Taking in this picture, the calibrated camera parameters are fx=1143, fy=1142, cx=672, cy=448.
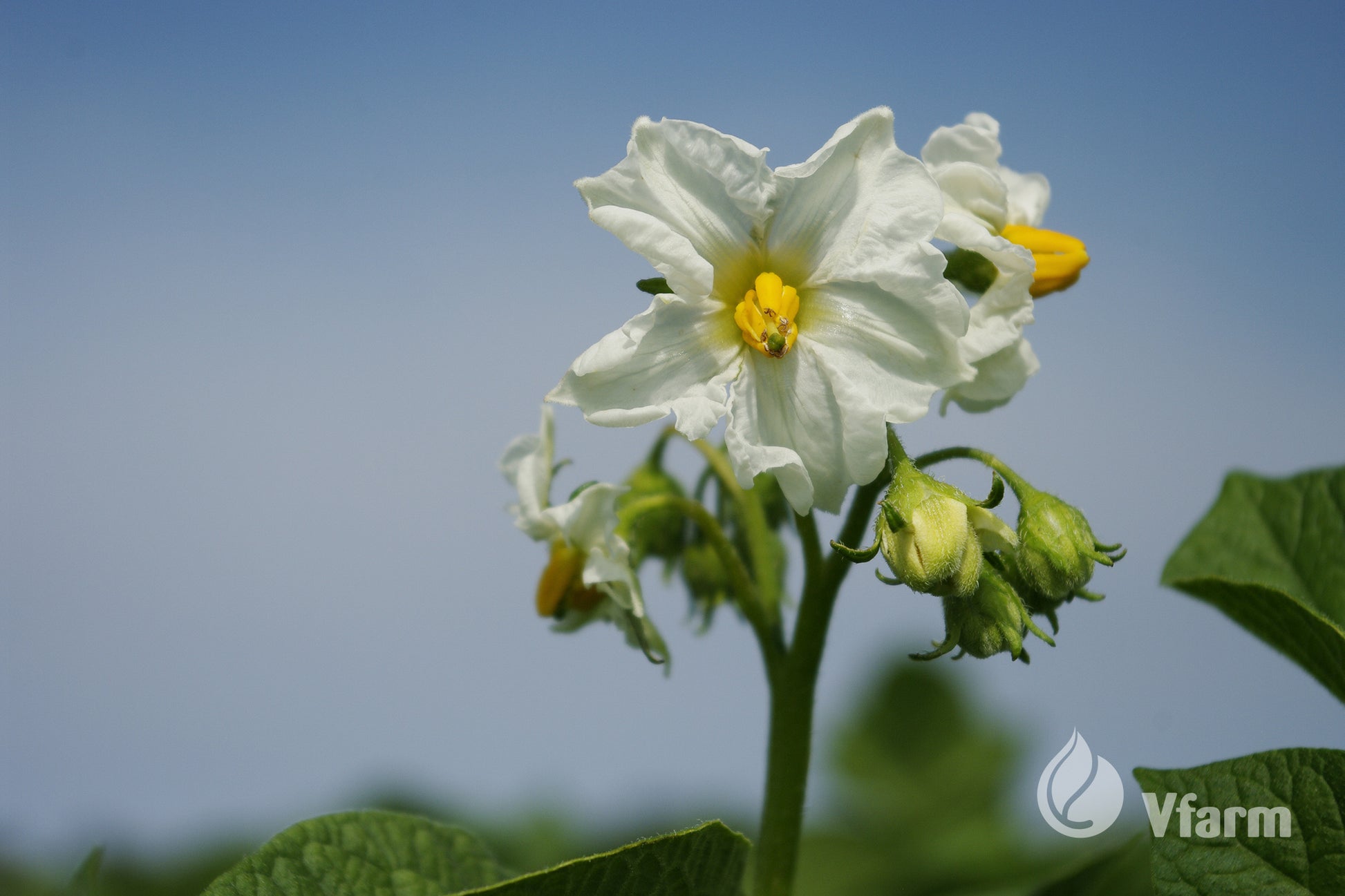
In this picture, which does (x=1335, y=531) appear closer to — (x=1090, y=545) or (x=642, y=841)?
(x=1090, y=545)

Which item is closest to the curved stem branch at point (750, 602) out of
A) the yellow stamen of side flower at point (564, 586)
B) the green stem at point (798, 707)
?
the green stem at point (798, 707)

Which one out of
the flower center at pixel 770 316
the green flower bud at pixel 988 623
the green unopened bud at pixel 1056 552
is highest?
the flower center at pixel 770 316

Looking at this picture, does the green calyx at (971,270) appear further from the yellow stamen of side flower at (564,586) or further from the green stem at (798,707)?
the yellow stamen of side flower at (564,586)

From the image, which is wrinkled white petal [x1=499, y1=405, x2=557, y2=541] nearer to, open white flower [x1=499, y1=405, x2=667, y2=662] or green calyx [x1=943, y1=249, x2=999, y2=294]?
open white flower [x1=499, y1=405, x2=667, y2=662]

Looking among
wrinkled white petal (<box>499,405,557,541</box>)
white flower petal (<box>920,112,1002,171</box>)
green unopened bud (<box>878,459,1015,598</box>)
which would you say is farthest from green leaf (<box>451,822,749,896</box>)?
white flower petal (<box>920,112,1002,171</box>)

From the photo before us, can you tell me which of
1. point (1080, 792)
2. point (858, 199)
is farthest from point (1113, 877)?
point (858, 199)

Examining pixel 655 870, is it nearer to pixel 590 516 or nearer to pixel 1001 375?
pixel 590 516

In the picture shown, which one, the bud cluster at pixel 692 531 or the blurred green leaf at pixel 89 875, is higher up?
the bud cluster at pixel 692 531
